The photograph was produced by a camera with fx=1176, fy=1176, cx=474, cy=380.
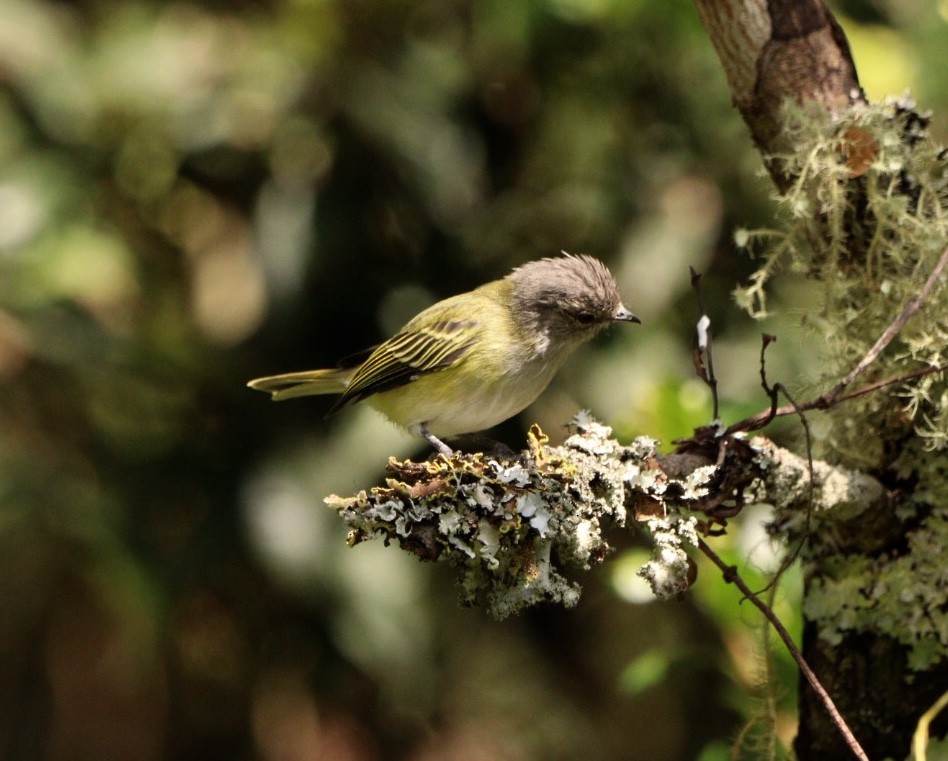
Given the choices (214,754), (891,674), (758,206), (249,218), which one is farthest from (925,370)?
(214,754)

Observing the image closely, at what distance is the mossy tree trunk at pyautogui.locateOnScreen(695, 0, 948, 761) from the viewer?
7.84 feet

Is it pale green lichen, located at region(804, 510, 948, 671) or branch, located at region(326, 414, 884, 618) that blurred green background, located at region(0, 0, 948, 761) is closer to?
pale green lichen, located at region(804, 510, 948, 671)

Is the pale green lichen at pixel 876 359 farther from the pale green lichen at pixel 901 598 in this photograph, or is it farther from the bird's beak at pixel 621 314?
the bird's beak at pixel 621 314

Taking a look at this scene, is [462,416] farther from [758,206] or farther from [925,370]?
[758,206]

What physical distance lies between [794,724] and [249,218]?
294 cm

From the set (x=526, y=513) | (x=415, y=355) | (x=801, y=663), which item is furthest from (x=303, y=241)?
(x=801, y=663)

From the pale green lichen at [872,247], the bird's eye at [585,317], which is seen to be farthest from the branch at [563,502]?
the bird's eye at [585,317]

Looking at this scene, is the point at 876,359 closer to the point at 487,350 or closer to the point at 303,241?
the point at 487,350

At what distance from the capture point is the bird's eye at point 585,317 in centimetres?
337

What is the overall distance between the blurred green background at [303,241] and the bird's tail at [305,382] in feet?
0.98

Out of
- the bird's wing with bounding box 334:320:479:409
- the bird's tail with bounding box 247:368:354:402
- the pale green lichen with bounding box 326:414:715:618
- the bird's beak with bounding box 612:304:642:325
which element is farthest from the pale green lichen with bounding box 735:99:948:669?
the bird's tail with bounding box 247:368:354:402

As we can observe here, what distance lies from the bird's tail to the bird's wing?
0.42 m

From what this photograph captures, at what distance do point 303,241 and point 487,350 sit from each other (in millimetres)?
1379

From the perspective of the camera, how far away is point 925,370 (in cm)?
228
